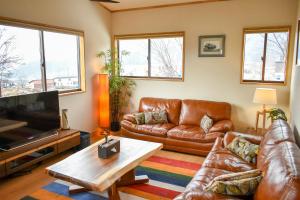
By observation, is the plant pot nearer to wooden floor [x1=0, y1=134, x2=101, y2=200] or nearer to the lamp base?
wooden floor [x1=0, y1=134, x2=101, y2=200]

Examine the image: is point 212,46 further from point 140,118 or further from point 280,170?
point 280,170

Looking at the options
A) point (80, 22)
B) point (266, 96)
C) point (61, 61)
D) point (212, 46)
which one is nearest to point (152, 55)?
point (212, 46)

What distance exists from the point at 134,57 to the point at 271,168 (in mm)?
4091

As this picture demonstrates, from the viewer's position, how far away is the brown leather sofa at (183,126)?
376 cm

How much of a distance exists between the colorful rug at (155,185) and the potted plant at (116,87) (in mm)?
1965

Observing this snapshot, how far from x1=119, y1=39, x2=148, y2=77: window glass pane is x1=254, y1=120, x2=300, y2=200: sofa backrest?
343 centimetres

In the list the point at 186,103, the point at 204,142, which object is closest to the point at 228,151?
the point at 204,142

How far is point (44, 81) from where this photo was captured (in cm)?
395

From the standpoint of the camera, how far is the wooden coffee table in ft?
6.84

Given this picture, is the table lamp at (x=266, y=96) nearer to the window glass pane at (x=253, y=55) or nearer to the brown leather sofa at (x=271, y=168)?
the window glass pane at (x=253, y=55)

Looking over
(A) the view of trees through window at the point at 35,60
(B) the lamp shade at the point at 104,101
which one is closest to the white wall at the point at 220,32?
(B) the lamp shade at the point at 104,101

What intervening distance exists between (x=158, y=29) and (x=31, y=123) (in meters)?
3.01

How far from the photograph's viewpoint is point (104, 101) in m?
4.98

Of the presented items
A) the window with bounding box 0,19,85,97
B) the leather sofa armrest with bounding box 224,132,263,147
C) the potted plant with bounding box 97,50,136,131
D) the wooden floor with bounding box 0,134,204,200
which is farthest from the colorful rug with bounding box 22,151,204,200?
the potted plant with bounding box 97,50,136,131
